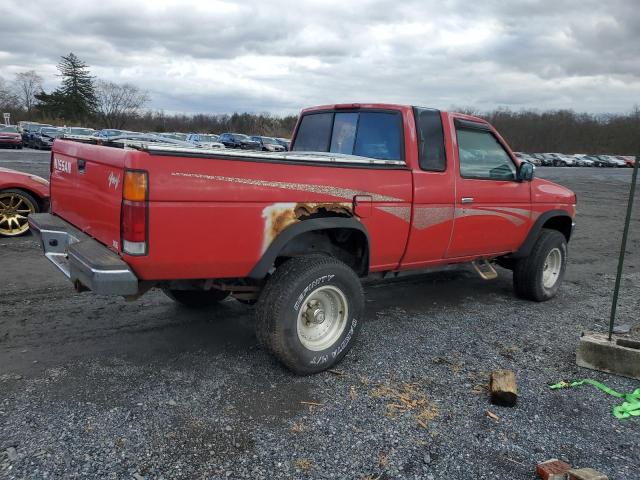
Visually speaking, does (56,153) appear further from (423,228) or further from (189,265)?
(423,228)

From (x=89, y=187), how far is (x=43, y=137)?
1408 inches

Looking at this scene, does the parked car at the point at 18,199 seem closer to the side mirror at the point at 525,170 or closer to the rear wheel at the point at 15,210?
the rear wheel at the point at 15,210

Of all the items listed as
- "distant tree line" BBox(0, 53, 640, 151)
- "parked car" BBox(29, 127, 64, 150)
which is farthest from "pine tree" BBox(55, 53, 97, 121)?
"parked car" BBox(29, 127, 64, 150)

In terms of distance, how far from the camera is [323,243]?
4.11m

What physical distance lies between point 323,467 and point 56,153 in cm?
329

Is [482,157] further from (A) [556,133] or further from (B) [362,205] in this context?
(A) [556,133]

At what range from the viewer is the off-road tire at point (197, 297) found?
199 inches

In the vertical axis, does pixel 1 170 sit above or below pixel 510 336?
above

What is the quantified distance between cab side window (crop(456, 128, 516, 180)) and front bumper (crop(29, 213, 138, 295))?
10.5ft

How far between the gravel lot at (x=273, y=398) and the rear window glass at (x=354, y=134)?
1693 mm

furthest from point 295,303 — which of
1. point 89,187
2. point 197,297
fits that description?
point 197,297

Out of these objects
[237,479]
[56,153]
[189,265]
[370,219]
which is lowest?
[237,479]

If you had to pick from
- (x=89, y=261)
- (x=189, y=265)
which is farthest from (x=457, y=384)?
(x=89, y=261)

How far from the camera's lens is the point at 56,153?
4266mm
